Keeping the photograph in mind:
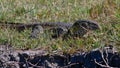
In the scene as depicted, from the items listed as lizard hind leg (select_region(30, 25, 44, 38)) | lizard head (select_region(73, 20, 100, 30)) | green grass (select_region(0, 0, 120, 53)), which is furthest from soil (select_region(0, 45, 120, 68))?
lizard head (select_region(73, 20, 100, 30))

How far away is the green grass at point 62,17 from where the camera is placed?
5266 mm

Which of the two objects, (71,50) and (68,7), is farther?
(68,7)

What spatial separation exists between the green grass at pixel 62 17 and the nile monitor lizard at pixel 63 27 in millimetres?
121

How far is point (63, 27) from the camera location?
6.30 meters

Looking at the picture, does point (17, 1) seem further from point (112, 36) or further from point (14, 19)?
point (112, 36)

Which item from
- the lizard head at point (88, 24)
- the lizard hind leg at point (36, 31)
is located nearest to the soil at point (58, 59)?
the lizard hind leg at point (36, 31)

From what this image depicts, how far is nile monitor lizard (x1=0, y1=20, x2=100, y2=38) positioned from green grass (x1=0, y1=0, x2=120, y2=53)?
121mm

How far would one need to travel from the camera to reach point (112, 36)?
525cm

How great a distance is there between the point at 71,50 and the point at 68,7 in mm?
2034

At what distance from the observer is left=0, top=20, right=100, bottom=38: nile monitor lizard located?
18.9 feet

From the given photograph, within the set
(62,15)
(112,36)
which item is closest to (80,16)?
(62,15)

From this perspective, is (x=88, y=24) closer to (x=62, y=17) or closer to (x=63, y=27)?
(x=63, y=27)

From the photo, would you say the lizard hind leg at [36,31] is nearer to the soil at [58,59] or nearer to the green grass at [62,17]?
the green grass at [62,17]

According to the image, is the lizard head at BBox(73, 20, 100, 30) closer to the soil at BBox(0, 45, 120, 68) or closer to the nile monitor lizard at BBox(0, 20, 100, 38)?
the nile monitor lizard at BBox(0, 20, 100, 38)
